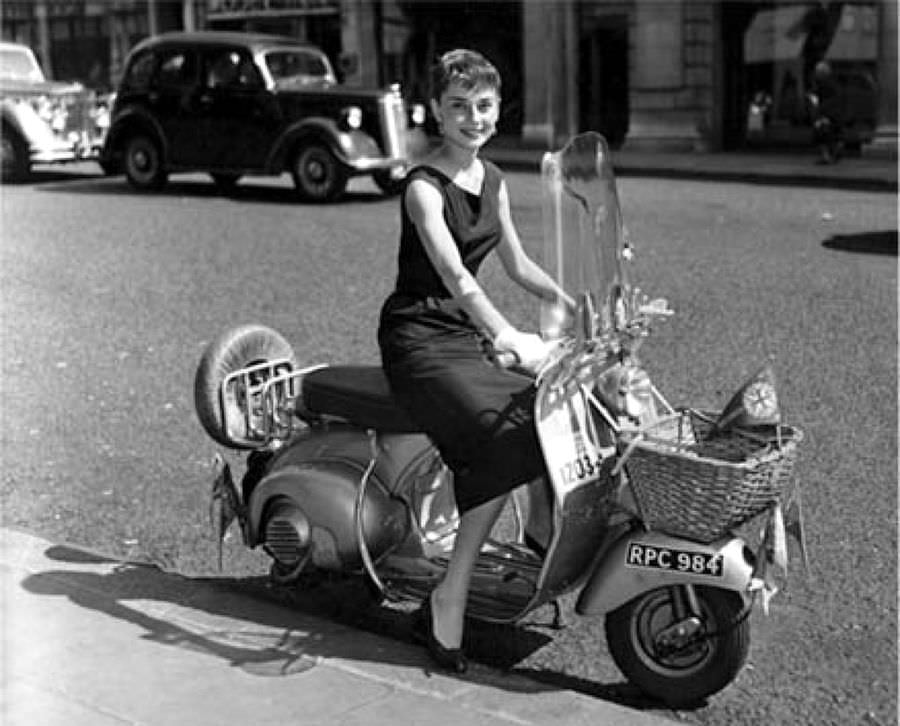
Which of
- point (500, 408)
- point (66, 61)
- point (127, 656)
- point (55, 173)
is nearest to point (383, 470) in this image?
point (500, 408)

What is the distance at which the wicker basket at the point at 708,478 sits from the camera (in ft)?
12.8

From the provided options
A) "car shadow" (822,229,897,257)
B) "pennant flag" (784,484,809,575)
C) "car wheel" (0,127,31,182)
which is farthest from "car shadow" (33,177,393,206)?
"pennant flag" (784,484,809,575)

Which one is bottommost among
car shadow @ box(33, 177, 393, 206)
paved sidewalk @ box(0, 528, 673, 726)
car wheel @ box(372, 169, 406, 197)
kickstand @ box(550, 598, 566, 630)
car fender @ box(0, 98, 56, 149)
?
→ kickstand @ box(550, 598, 566, 630)

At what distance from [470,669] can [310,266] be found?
780 centimetres

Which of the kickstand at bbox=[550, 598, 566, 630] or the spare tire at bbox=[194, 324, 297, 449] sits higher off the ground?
the spare tire at bbox=[194, 324, 297, 449]

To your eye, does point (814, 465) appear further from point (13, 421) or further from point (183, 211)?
point (183, 211)

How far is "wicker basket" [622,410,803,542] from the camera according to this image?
12.8ft

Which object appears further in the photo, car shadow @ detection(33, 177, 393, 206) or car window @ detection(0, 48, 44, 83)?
car window @ detection(0, 48, 44, 83)

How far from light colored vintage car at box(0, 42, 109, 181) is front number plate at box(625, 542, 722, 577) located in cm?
1725

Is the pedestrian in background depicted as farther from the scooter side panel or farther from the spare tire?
the scooter side panel

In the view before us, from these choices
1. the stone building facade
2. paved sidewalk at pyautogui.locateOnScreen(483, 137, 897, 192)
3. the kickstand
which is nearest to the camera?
the kickstand

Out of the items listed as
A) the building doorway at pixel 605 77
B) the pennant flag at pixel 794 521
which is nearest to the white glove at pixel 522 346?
the pennant flag at pixel 794 521

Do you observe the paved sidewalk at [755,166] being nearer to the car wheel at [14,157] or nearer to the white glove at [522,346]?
the car wheel at [14,157]

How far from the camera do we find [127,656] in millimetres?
4387
